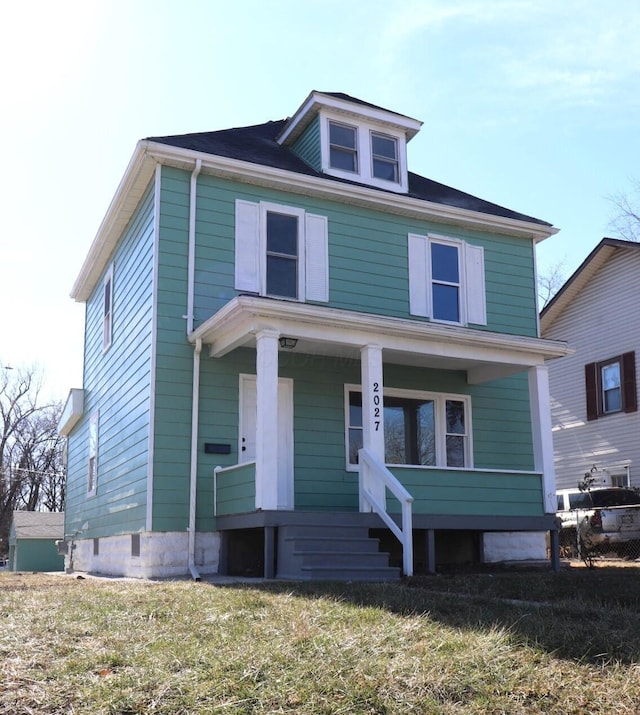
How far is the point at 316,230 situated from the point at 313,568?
20.3 ft

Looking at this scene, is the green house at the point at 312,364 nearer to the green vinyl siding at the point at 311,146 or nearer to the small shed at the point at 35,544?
the green vinyl siding at the point at 311,146

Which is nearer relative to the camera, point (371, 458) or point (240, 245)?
point (371, 458)

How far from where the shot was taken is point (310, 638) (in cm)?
481

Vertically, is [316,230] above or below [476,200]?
below

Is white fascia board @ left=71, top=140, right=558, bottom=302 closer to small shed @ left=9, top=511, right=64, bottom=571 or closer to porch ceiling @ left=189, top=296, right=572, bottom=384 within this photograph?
porch ceiling @ left=189, top=296, right=572, bottom=384

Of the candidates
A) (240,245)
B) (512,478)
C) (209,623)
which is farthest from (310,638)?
(240,245)

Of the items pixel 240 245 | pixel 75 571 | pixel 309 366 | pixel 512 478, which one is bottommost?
pixel 75 571

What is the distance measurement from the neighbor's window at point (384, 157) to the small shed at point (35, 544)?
2132 cm

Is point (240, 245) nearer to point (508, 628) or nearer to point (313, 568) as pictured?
point (313, 568)

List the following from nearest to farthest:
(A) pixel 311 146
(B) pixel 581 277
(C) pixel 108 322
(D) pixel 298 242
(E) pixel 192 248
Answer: (E) pixel 192 248, (D) pixel 298 242, (A) pixel 311 146, (C) pixel 108 322, (B) pixel 581 277

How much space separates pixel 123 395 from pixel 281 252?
3.43 m

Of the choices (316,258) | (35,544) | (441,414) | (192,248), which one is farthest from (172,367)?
(35,544)

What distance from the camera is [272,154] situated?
14.6m

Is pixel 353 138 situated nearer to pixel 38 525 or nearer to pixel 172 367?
pixel 172 367
